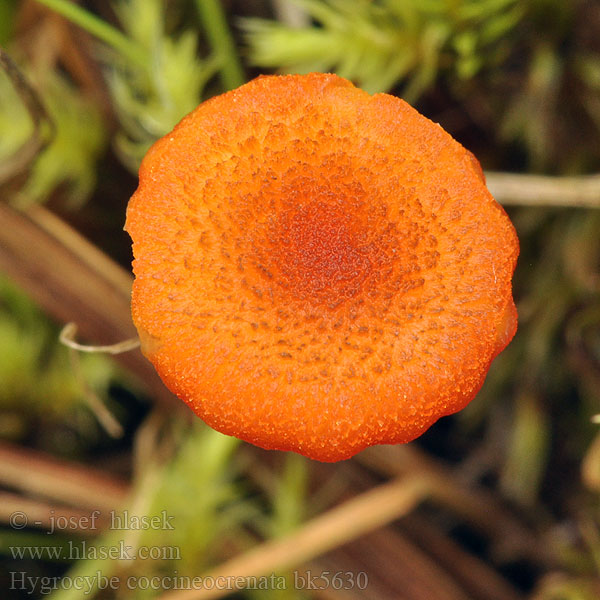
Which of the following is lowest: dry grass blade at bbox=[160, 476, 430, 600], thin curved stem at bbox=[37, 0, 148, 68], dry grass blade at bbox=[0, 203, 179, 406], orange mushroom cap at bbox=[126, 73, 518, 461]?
dry grass blade at bbox=[160, 476, 430, 600]

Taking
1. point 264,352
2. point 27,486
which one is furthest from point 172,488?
point 264,352

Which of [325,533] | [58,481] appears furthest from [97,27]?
[325,533]

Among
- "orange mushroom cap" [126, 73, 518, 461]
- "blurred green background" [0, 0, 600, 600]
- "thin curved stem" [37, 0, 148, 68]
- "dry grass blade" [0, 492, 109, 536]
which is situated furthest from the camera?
"dry grass blade" [0, 492, 109, 536]

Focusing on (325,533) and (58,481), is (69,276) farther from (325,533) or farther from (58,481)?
(325,533)

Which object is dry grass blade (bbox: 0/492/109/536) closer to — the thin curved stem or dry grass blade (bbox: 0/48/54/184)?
dry grass blade (bbox: 0/48/54/184)

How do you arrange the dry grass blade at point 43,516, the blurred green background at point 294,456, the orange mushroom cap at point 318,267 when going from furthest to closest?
the dry grass blade at point 43,516 → the blurred green background at point 294,456 → the orange mushroom cap at point 318,267

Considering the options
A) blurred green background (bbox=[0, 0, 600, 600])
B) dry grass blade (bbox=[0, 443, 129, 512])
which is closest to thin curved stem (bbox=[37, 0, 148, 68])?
blurred green background (bbox=[0, 0, 600, 600])

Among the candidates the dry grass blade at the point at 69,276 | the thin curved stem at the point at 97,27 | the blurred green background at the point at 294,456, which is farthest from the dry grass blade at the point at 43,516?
the thin curved stem at the point at 97,27

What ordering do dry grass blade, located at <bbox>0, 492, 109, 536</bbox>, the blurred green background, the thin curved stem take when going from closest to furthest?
the thin curved stem, the blurred green background, dry grass blade, located at <bbox>0, 492, 109, 536</bbox>

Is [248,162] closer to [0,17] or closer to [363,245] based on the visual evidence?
[363,245]

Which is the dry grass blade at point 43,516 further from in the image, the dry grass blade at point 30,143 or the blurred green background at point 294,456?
the dry grass blade at point 30,143
